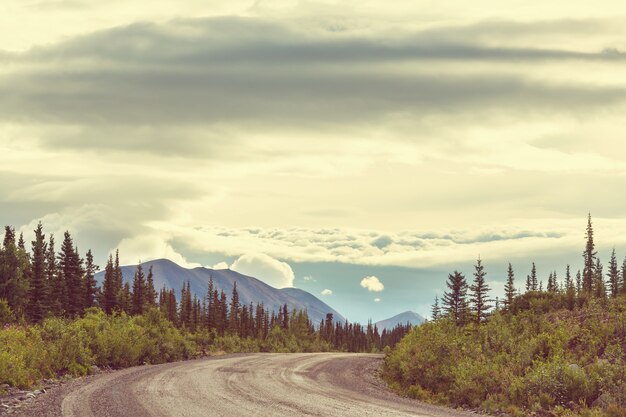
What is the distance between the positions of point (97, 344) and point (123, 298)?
45.7m

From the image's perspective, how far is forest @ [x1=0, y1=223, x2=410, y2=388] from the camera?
21.9 meters

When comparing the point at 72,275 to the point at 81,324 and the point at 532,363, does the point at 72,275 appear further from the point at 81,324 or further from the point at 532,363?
the point at 532,363

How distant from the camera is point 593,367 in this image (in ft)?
55.4

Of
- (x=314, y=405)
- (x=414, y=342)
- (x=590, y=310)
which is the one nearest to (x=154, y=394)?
(x=314, y=405)

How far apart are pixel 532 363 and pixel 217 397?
11.7 meters

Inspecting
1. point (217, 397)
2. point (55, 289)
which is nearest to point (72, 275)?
point (55, 289)

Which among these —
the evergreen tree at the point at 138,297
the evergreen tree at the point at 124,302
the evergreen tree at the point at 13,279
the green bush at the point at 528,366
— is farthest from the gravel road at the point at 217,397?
the evergreen tree at the point at 138,297

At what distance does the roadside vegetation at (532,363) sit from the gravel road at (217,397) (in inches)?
78.9

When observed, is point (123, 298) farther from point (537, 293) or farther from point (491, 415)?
point (491, 415)

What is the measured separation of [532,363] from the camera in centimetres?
2009

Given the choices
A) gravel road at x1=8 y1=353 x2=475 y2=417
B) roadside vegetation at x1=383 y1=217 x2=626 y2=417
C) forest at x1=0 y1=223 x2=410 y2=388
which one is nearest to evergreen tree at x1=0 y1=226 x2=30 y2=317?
forest at x1=0 y1=223 x2=410 y2=388

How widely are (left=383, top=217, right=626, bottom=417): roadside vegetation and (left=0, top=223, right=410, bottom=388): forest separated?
A: 13.1m

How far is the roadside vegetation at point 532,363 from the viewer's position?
51.2 ft

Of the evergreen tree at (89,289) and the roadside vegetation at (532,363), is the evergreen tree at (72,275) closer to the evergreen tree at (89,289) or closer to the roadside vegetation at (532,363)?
the evergreen tree at (89,289)
